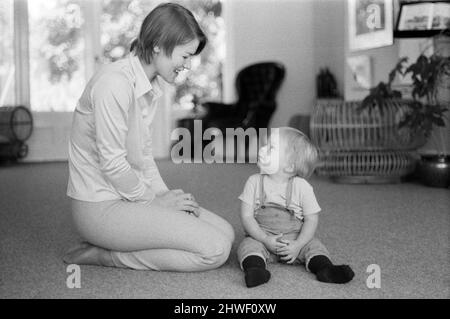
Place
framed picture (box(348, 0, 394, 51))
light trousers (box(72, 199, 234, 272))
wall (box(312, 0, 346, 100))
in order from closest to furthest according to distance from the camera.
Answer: light trousers (box(72, 199, 234, 272))
framed picture (box(348, 0, 394, 51))
wall (box(312, 0, 346, 100))

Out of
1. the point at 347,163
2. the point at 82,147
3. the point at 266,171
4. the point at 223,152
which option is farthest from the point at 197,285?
the point at 223,152

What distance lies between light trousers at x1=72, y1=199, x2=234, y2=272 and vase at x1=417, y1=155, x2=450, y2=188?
2.25 meters

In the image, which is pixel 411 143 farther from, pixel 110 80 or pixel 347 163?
pixel 110 80

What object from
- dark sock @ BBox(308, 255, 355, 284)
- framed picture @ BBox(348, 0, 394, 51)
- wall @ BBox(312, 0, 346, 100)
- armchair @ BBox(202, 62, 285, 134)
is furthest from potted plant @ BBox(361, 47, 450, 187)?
dark sock @ BBox(308, 255, 355, 284)

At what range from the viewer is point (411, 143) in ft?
12.3

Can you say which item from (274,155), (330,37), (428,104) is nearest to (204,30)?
(330,37)

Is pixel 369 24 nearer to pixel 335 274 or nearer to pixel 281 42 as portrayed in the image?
pixel 281 42

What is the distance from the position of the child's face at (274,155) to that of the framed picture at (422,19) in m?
2.31

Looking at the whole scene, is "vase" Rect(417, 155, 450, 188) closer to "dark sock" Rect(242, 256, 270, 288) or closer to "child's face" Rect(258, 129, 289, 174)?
"child's face" Rect(258, 129, 289, 174)

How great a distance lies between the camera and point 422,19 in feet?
11.8

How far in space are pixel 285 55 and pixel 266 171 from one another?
451 cm

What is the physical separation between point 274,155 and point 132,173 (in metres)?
0.42

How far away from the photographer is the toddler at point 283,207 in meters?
1.65

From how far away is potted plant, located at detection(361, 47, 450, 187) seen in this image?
11.2 ft
